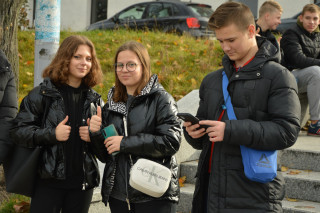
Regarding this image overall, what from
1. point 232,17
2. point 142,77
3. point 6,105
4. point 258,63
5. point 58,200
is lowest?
point 58,200

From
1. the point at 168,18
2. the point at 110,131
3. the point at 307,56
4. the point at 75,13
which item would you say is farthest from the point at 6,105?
the point at 75,13

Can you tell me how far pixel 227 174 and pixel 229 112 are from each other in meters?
0.35

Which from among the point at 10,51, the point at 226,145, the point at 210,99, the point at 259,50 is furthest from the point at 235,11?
the point at 10,51

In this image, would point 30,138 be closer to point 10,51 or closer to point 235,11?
point 235,11

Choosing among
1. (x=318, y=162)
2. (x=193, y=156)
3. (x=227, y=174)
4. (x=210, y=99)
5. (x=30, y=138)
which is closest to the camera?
(x=227, y=174)

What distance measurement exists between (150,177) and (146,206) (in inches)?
10.4

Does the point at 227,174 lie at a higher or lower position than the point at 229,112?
lower

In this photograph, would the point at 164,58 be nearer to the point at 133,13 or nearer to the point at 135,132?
the point at 133,13

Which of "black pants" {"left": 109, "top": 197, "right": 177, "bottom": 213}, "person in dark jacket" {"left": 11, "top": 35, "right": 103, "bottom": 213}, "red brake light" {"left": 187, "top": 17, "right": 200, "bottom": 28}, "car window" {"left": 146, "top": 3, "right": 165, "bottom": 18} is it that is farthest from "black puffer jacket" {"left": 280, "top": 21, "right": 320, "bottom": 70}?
"car window" {"left": 146, "top": 3, "right": 165, "bottom": 18}

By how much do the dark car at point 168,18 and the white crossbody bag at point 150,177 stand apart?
8548 millimetres

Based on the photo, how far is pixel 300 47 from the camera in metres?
6.23

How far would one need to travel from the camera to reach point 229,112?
9.14ft

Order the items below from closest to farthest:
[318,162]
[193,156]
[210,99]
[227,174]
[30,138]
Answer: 1. [227,174]
2. [210,99]
3. [30,138]
4. [318,162]
5. [193,156]

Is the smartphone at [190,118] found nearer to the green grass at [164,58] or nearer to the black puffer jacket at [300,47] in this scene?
the black puffer jacket at [300,47]
